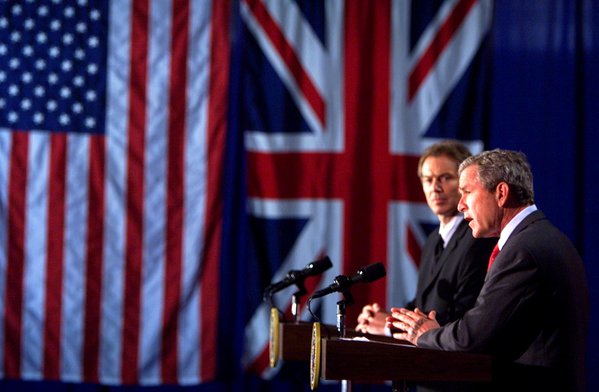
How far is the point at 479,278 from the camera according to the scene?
3135 mm

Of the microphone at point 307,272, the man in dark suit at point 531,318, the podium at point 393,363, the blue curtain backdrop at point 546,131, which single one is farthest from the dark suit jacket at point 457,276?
the blue curtain backdrop at point 546,131

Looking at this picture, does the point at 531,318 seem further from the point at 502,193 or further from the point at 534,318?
the point at 502,193

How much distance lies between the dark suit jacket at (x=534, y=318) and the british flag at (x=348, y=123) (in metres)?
2.78

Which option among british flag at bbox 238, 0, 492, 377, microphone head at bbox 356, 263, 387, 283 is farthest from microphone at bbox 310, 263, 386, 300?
british flag at bbox 238, 0, 492, 377

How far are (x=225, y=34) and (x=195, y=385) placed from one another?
2.21 meters

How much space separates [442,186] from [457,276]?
1.51 ft

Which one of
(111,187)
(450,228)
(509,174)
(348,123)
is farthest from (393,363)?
(111,187)

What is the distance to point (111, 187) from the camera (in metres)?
5.33

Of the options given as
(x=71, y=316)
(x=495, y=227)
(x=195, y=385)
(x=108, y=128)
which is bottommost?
(x=195, y=385)

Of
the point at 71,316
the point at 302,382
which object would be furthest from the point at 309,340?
the point at 71,316

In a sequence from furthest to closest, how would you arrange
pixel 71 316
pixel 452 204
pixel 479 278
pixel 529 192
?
pixel 71 316 → pixel 452 204 → pixel 479 278 → pixel 529 192

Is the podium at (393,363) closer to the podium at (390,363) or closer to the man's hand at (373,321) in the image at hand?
the podium at (390,363)

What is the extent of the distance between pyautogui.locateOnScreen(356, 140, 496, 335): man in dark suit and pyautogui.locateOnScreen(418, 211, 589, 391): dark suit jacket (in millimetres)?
574

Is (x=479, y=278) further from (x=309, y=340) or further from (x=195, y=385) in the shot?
(x=195, y=385)
